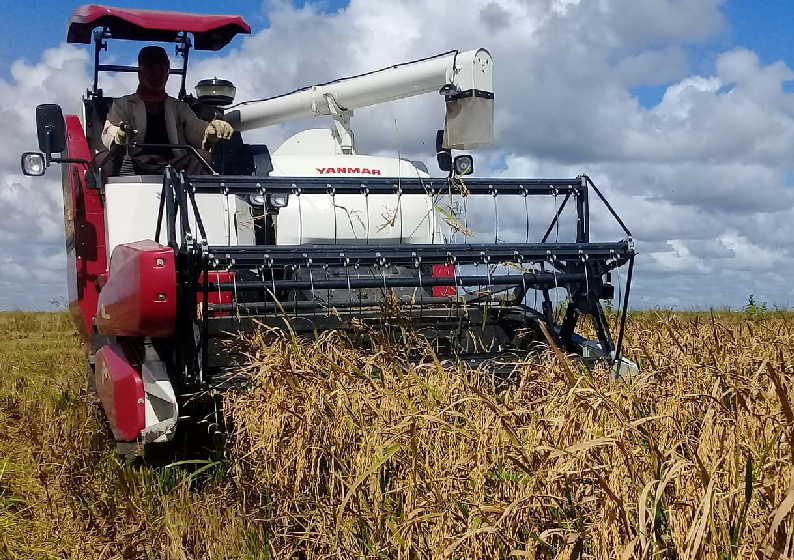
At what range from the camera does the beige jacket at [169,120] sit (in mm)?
5590

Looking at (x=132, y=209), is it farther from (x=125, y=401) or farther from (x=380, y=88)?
(x=380, y=88)

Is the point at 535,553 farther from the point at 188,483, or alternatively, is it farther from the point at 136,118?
the point at 136,118

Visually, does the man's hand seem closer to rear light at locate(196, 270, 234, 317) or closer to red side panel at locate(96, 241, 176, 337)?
rear light at locate(196, 270, 234, 317)

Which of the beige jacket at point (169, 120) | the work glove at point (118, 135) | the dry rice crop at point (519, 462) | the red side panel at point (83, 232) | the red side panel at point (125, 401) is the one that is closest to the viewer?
the dry rice crop at point (519, 462)

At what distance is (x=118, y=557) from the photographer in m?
3.21

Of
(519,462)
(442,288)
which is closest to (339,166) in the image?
(442,288)

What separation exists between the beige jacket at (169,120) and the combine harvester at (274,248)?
0.23m

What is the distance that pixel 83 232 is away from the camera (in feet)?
17.7

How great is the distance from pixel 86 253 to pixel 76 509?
2.02 meters

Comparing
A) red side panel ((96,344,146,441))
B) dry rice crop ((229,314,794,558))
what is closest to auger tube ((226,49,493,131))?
dry rice crop ((229,314,794,558))

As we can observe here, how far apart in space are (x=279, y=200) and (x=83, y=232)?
3.85 feet

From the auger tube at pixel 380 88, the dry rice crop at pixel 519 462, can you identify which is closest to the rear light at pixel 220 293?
the dry rice crop at pixel 519 462

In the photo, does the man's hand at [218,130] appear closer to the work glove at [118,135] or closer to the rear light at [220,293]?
the work glove at [118,135]

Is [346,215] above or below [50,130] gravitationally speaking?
below
